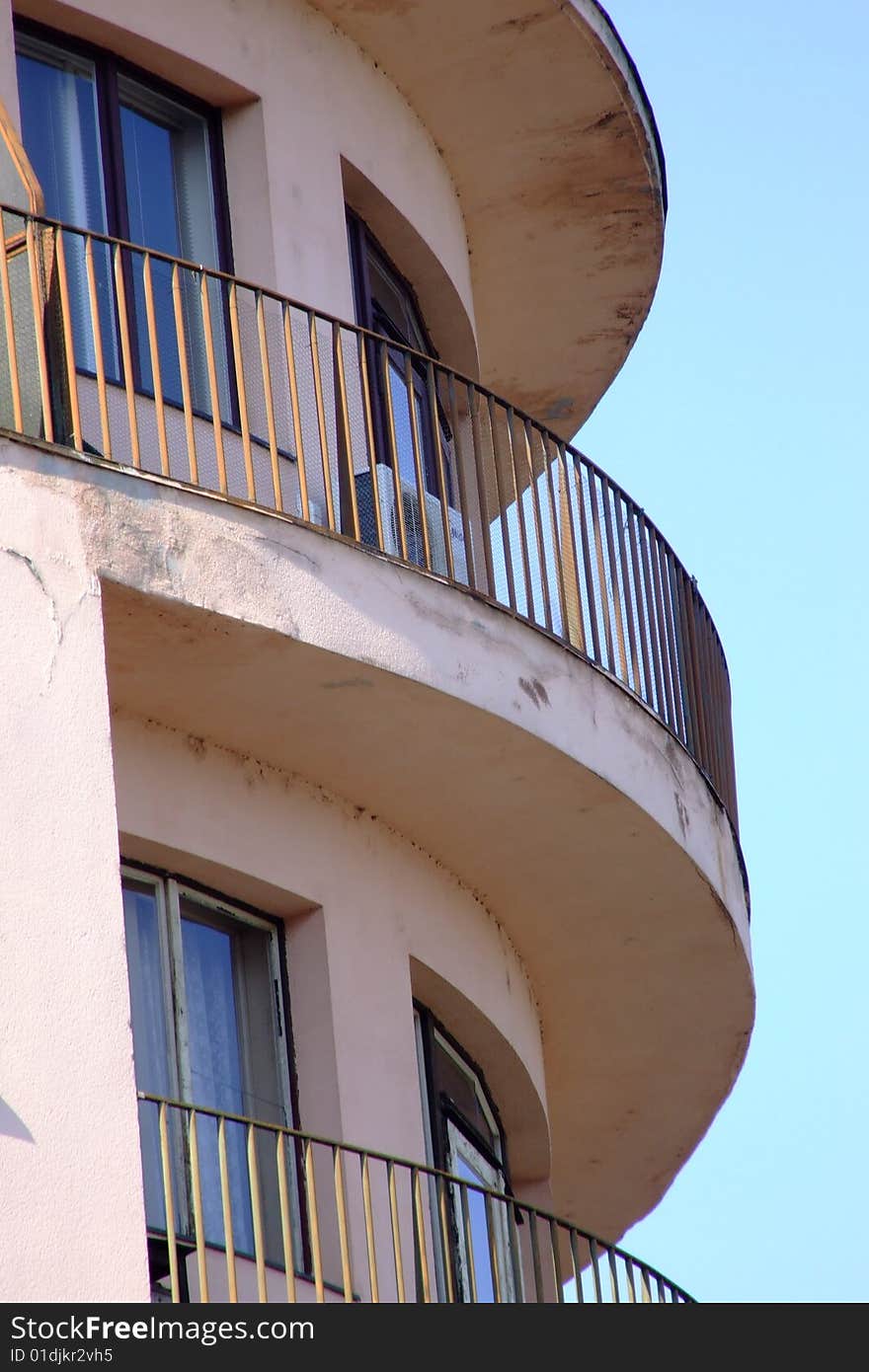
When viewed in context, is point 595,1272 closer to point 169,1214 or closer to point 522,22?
point 169,1214

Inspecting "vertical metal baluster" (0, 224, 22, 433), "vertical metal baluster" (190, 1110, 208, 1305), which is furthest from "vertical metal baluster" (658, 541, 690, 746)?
"vertical metal baluster" (0, 224, 22, 433)

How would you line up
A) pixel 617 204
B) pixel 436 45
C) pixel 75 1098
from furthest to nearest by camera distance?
1. pixel 617 204
2. pixel 436 45
3. pixel 75 1098

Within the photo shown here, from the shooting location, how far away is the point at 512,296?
20000 mm

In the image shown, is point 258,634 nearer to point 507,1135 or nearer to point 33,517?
point 33,517

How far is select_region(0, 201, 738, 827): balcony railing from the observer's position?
46.4ft

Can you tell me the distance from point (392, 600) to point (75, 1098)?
11.2 feet

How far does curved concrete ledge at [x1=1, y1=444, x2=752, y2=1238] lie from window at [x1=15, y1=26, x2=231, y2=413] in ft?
6.31

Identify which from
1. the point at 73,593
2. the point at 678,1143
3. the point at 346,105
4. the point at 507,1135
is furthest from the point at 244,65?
the point at 678,1143

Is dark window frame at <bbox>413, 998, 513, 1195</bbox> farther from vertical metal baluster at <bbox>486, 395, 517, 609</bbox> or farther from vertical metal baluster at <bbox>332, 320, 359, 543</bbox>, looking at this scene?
vertical metal baluster at <bbox>332, 320, 359, 543</bbox>

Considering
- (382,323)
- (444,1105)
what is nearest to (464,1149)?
(444,1105)

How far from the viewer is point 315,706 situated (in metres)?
14.0

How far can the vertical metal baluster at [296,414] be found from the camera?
45.8 feet

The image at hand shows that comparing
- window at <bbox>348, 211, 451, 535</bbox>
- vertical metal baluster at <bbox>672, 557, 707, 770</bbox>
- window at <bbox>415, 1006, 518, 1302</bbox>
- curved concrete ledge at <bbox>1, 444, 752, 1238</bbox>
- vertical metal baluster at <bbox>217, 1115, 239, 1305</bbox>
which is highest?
window at <bbox>348, 211, 451, 535</bbox>

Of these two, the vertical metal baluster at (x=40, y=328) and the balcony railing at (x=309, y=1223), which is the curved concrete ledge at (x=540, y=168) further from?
the balcony railing at (x=309, y=1223)
